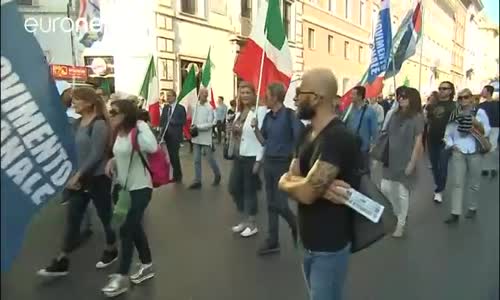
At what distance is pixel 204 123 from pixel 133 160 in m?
5.23

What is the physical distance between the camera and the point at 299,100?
2.91 metres

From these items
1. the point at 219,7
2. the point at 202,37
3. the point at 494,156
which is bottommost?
the point at 494,156

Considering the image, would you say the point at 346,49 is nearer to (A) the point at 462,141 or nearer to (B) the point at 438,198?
(B) the point at 438,198

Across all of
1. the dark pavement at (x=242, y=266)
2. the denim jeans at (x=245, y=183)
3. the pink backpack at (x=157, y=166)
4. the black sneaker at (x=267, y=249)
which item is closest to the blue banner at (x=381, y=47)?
the dark pavement at (x=242, y=266)

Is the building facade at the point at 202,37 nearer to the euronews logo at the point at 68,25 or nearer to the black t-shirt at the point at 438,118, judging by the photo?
the euronews logo at the point at 68,25

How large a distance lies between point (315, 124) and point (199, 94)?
7226 mm

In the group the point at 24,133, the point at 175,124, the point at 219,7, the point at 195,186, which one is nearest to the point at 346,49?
the point at 219,7

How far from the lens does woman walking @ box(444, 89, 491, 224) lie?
6145 mm

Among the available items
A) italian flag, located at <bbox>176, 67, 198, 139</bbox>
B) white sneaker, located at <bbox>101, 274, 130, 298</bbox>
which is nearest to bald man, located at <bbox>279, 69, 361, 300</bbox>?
white sneaker, located at <bbox>101, 274, 130, 298</bbox>

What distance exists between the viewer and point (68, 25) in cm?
1747

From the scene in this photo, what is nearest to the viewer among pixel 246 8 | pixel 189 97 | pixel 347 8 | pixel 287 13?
pixel 189 97

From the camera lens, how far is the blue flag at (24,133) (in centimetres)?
205

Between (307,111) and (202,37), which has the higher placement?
(202,37)

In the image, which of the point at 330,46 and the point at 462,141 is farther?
the point at 330,46
